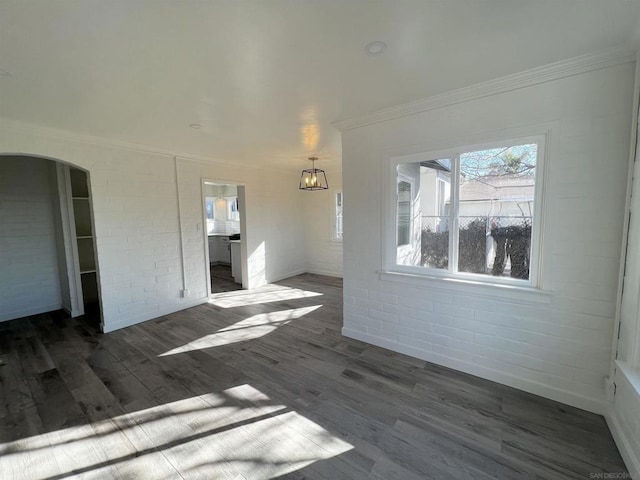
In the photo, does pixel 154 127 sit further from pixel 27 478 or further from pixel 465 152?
pixel 465 152

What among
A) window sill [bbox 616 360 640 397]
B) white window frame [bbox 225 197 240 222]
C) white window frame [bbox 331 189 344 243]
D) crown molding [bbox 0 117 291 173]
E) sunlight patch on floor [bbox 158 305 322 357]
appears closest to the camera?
window sill [bbox 616 360 640 397]

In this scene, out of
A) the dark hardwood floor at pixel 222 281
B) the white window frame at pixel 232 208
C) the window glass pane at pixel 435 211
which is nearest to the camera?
the window glass pane at pixel 435 211

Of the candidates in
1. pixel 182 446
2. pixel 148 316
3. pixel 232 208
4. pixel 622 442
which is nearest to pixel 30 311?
pixel 148 316

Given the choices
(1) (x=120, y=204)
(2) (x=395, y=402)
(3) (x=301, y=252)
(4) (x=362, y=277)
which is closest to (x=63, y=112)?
(1) (x=120, y=204)

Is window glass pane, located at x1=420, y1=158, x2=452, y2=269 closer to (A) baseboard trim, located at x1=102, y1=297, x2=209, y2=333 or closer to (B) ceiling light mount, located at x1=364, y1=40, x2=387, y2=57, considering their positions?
(B) ceiling light mount, located at x1=364, y1=40, x2=387, y2=57

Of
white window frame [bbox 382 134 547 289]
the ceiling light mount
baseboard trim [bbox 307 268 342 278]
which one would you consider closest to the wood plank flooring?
white window frame [bbox 382 134 547 289]

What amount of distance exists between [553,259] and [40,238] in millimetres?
6526

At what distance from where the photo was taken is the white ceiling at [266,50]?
1.37m

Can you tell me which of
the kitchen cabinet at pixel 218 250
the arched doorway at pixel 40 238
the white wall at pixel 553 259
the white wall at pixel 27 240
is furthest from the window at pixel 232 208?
the white wall at pixel 553 259

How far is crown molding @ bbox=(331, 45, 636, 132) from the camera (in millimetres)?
1753

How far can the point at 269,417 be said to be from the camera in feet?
6.56

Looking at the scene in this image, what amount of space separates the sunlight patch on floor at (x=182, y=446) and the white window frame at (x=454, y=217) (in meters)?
1.68

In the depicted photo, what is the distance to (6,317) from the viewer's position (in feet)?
12.8

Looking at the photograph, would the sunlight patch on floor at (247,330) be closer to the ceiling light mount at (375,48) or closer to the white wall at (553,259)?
the white wall at (553,259)
